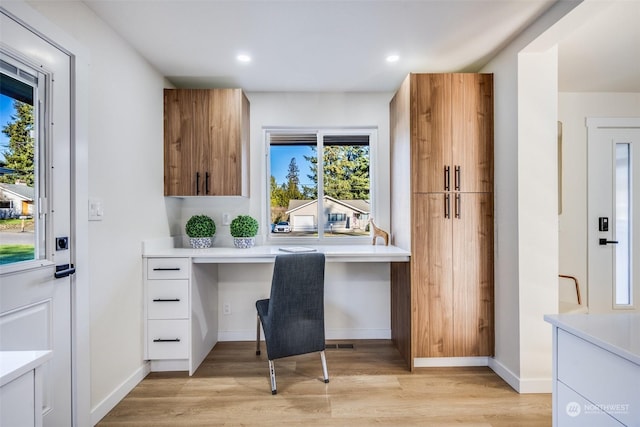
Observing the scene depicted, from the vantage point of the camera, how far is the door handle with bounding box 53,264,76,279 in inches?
60.1

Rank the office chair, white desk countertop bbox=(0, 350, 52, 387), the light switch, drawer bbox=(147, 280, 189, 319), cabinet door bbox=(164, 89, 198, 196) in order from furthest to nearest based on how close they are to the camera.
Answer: cabinet door bbox=(164, 89, 198, 196)
drawer bbox=(147, 280, 189, 319)
the office chair
the light switch
white desk countertop bbox=(0, 350, 52, 387)

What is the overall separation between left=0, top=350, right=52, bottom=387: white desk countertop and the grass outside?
2.21 feet

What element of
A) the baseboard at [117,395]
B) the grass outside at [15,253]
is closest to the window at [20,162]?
the grass outside at [15,253]

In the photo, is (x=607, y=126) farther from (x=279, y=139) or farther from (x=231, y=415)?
(x=231, y=415)

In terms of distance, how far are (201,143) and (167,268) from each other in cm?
109

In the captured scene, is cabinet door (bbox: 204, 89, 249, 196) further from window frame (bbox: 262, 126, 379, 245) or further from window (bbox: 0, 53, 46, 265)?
window (bbox: 0, 53, 46, 265)

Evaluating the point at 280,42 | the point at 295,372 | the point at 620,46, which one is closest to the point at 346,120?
the point at 280,42

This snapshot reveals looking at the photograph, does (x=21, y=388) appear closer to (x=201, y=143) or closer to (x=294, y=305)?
(x=294, y=305)

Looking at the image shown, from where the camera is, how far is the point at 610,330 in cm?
92

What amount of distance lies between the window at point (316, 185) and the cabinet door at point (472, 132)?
94 centimetres

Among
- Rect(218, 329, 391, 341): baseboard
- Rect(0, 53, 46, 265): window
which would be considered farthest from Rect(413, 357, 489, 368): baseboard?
Rect(0, 53, 46, 265): window

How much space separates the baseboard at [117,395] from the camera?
179cm

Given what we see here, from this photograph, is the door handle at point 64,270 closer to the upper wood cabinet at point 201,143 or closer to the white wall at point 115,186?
the white wall at point 115,186

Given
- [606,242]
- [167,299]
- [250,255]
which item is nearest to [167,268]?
[167,299]
